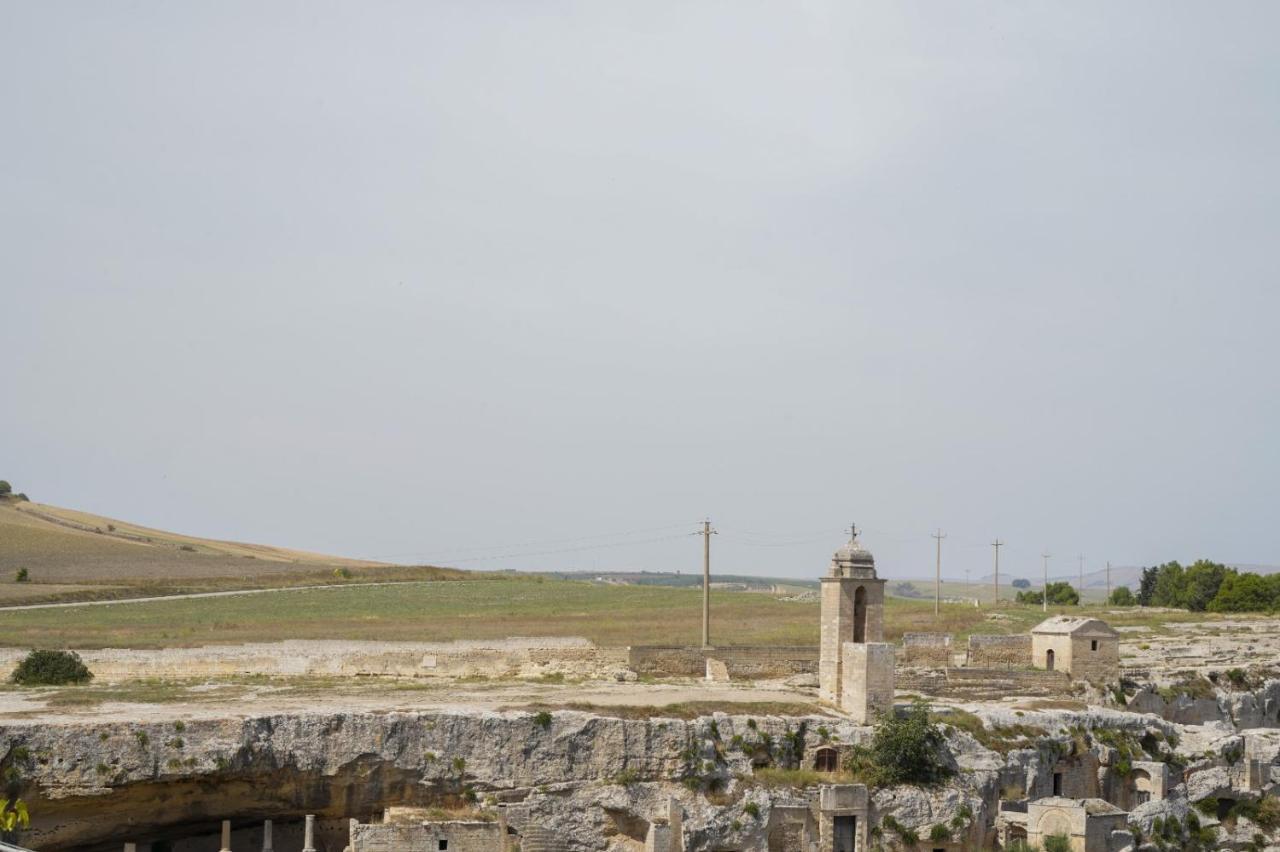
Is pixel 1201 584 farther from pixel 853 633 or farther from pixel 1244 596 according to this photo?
pixel 853 633

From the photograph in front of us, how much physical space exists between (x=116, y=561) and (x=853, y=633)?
51.5 meters

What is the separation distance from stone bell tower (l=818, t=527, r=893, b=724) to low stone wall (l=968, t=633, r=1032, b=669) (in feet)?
27.5

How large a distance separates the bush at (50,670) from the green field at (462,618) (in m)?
4.21

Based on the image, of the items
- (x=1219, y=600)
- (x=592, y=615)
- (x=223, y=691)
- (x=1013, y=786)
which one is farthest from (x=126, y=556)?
(x=1219, y=600)

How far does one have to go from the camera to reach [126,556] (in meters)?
73.3

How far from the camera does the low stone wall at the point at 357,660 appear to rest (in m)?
35.8

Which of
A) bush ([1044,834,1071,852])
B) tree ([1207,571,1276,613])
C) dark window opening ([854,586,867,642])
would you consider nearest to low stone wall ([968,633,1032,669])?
dark window opening ([854,586,867,642])

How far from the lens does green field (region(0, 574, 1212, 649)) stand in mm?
43156

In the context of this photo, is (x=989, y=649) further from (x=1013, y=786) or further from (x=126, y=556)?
(x=126, y=556)

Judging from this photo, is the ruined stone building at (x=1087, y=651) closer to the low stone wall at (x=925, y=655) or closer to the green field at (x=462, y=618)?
the low stone wall at (x=925, y=655)

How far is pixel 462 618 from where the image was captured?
165 ft

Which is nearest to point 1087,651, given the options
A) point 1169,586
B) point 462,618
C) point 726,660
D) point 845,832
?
point 726,660

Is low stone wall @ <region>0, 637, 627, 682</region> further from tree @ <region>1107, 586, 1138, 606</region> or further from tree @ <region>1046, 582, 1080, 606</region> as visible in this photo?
tree @ <region>1107, 586, 1138, 606</region>

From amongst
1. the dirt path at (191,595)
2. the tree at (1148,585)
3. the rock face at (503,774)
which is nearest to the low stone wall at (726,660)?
the rock face at (503,774)
